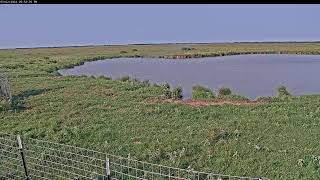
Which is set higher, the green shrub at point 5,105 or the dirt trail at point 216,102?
the green shrub at point 5,105

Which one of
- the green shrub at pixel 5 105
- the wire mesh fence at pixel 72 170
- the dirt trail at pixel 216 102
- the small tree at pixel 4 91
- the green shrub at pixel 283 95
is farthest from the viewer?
the green shrub at pixel 283 95

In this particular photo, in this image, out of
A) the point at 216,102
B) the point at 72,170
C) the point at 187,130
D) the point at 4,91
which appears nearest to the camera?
the point at 72,170

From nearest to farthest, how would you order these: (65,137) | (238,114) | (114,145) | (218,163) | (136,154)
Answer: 1. (218,163)
2. (136,154)
3. (114,145)
4. (65,137)
5. (238,114)

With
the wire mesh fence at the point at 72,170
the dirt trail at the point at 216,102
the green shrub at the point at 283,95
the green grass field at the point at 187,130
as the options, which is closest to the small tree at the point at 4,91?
the green grass field at the point at 187,130

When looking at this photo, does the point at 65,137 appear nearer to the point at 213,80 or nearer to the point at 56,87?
the point at 56,87

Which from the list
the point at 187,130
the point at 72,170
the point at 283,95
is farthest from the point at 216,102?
the point at 72,170

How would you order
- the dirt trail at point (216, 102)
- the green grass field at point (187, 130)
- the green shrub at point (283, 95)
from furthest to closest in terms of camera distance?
the green shrub at point (283, 95), the dirt trail at point (216, 102), the green grass field at point (187, 130)

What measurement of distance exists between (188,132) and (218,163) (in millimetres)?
3161

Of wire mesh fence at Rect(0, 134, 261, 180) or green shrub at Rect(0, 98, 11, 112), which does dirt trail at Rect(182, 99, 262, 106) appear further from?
wire mesh fence at Rect(0, 134, 261, 180)

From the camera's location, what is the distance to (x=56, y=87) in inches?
992

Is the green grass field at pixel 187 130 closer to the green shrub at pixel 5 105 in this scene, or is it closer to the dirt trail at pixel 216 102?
the green shrub at pixel 5 105

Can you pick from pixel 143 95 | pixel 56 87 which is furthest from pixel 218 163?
pixel 56 87

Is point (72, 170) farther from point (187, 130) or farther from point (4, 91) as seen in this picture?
point (4, 91)

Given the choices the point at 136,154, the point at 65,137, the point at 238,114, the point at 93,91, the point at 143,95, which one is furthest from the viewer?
the point at 93,91
